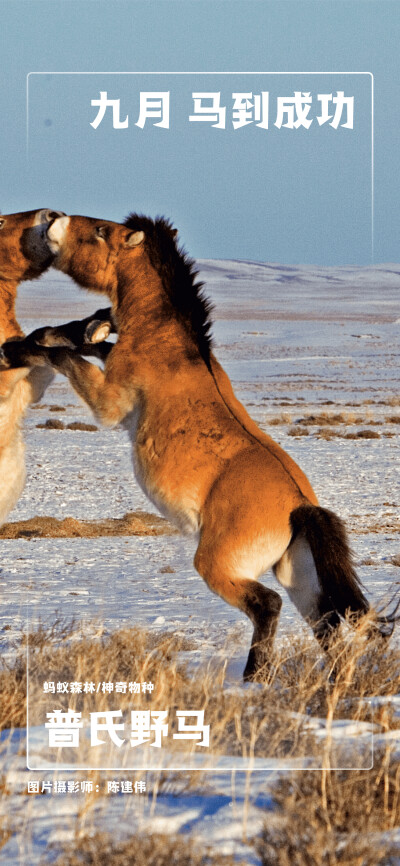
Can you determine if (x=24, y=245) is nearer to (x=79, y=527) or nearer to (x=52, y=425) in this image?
(x=79, y=527)

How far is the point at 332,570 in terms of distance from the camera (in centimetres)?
514

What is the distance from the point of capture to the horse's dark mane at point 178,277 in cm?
579

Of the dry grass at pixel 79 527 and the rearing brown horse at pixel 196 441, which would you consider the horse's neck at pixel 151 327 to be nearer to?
the rearing brown horse at pixel 196 441

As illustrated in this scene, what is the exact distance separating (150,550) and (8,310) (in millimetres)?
4629

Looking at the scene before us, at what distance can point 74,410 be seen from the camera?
1118 inches

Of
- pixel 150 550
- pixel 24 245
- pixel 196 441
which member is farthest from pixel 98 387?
pixel 150 550

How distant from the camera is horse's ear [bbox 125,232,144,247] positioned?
5.81 metres

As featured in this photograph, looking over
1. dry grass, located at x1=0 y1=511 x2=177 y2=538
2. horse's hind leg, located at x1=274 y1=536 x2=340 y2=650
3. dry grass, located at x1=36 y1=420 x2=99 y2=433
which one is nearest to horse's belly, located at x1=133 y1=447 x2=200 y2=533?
horse's hind leg, located at x1=274 y1=536 x2=340 y2=650

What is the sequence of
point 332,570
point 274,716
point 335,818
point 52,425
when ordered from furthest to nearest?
point 52,425
point 332,570
point 274,716
point 335,818

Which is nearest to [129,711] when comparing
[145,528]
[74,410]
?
[145,528]

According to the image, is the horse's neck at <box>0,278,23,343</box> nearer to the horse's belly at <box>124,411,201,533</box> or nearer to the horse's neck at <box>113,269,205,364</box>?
the horse's neck at <box>113,269,205,364</box>

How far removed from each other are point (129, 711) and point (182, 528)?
3.94 feet

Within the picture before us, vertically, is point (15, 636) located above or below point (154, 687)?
below

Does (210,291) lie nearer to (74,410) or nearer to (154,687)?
(154,687)
